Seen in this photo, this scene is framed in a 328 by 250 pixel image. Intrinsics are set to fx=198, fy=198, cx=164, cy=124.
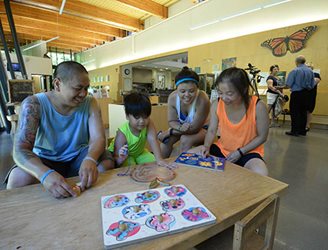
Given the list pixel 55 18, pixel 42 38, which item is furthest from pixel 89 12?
pixel 42 38

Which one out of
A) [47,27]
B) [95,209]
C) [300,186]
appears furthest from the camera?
[47,27]

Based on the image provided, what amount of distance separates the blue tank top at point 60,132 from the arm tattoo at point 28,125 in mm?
28

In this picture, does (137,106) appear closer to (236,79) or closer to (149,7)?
(236,79)

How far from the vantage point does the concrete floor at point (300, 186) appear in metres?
1.09

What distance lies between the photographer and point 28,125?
0.97 m

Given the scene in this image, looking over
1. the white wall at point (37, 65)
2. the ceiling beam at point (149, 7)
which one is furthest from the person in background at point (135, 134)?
the white wall at point (37, 65)

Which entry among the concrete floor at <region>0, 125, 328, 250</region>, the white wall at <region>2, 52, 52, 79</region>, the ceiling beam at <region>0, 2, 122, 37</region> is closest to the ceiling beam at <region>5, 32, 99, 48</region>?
the ceiling beam at <region>0, 2, 122, 37</region>

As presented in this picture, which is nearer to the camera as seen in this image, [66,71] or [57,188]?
[57,188]

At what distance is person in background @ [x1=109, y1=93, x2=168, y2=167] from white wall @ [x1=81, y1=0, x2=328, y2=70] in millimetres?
5085

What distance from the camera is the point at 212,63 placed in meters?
6.09

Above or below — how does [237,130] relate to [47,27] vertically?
below

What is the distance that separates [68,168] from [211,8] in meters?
6.26

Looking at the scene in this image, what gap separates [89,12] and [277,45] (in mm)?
5833

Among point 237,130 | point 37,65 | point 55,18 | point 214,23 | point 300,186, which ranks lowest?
point 300,186
